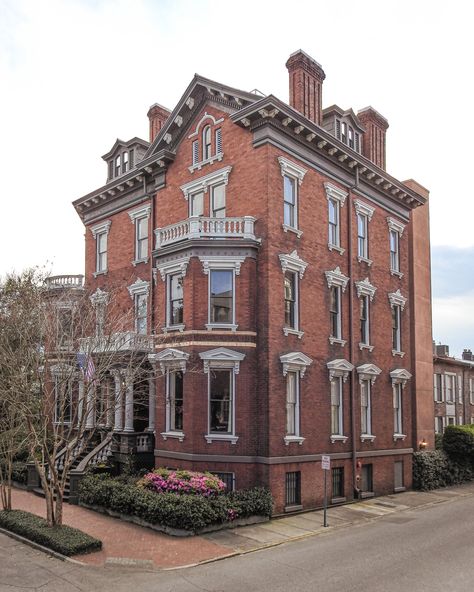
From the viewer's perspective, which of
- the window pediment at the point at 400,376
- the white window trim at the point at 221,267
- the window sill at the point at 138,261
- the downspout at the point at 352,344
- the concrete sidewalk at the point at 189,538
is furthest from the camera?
the window pediment at the point at 400,376

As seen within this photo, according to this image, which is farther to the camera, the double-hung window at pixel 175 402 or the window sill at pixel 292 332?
the double-hung window at pixel 175 402

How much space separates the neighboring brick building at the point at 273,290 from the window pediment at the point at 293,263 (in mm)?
115

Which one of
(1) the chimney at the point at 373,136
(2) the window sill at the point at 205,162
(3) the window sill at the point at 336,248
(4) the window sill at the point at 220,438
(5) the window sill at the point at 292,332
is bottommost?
(4) the window sill at the point at 220,438

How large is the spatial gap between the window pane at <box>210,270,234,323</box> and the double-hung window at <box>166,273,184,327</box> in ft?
5.01

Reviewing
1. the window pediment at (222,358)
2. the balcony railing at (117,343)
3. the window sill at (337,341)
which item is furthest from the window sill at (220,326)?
the window sill at (337,341)

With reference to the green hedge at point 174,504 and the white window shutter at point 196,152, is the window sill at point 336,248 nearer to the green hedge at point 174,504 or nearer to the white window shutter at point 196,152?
the white window shutter at point 196,152

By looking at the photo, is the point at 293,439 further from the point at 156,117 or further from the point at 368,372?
the point at 156,117

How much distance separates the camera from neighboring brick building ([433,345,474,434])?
40031mm

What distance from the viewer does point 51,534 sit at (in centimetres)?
1669

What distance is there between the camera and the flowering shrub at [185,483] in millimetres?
19812

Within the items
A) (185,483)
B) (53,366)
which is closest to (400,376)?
(185,483)

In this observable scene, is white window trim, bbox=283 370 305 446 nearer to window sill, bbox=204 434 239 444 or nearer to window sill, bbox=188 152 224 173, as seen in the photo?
window sill, bbox=204 434 239 444

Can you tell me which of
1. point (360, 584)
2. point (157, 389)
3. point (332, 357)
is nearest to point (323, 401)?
point (332, 357)

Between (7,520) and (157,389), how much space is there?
293 inches
